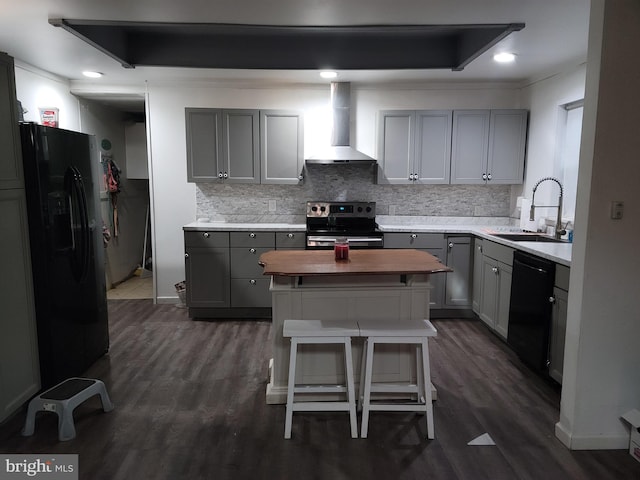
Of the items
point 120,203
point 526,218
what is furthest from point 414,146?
point 120,203

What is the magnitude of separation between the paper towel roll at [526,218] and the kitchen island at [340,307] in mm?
2056

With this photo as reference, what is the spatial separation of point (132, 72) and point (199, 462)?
354cm

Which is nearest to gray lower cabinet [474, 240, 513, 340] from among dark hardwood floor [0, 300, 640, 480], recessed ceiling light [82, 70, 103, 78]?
dark hardwood floor [0, 300, 640, 480]

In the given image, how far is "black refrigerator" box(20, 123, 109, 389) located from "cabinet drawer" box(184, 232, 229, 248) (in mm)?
1025

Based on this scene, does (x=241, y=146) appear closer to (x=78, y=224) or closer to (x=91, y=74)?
(x=91, y=74)

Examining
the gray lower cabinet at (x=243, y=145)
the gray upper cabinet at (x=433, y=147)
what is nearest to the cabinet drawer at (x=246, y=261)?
the gray lower cabinet at (x=243, y=145)

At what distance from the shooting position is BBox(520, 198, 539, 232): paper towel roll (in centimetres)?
429

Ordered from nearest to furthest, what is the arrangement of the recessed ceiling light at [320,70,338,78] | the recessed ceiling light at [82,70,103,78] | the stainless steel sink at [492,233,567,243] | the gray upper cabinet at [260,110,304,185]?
the stainless steel sink at [492,233,567,243] < the recessed ceiling light at [320,70,338,78] < the recessed ceiling light at [82,70,103,78] < the gray upper cabinet at [260,110,304,185]

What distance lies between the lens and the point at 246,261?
14.5 ft

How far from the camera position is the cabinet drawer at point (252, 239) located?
14.3 feet

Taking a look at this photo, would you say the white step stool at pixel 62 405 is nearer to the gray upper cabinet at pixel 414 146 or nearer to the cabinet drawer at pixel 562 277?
the cabinet drawer at pixel 562 277

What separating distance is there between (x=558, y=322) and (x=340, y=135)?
2.70 meters

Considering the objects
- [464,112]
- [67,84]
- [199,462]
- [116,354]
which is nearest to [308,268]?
[199,462]

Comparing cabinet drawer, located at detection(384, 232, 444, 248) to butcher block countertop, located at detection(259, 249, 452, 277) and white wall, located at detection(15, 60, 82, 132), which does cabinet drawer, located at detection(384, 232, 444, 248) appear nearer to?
butcher block countertop, located at detection(259, 249, 452, 277)
